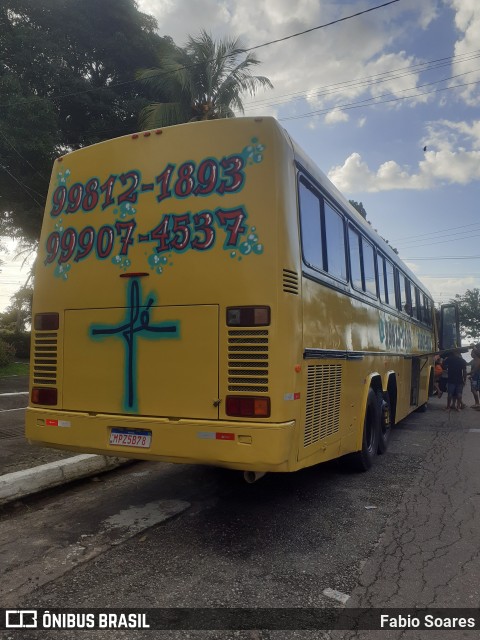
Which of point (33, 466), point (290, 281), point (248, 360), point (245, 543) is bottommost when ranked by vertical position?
point (245, 543)

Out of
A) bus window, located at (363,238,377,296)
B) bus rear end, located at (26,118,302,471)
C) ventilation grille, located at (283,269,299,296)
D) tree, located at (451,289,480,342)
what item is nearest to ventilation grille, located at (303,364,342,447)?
bus rear end, located at (26,118,302,471)

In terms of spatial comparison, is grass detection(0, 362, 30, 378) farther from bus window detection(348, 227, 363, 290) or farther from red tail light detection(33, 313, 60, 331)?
bus window detection(348, 227, 363, 290)

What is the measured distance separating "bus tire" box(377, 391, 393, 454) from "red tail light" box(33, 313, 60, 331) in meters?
4.34

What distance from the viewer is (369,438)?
6.66 m

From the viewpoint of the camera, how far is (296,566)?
144 inches

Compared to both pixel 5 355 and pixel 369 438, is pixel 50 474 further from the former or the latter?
pixel 5 355

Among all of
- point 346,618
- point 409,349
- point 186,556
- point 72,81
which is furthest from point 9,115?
point 346,618

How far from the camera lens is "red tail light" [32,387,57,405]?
4.67 meters

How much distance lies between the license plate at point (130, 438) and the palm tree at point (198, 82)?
16284mm

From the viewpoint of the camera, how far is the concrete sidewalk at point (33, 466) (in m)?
5.08

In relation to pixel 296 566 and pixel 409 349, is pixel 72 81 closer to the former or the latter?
pixel 409 349

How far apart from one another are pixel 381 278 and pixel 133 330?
4624mm

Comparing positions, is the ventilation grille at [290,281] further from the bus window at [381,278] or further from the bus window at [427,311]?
the bus window at [427,311]

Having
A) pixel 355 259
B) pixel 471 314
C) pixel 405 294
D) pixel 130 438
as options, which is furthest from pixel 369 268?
pixel 471 314
